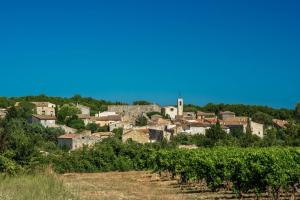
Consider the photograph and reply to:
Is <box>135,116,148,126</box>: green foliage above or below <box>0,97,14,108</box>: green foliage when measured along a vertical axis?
below

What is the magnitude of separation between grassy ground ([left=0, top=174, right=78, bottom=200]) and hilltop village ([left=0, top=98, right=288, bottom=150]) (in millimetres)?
48097

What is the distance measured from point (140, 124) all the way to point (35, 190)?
95.5m

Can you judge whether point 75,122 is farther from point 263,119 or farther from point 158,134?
point 263,119

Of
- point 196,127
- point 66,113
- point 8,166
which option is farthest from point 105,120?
point 8,166

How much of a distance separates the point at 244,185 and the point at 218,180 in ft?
9.83

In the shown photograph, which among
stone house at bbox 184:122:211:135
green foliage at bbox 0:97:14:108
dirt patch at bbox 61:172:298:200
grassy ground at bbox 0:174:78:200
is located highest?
green foliage at bbox 0:97:14:108

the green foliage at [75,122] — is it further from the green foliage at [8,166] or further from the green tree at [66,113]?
the green foliage at [8,166]

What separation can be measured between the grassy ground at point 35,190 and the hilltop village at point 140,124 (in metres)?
48.1

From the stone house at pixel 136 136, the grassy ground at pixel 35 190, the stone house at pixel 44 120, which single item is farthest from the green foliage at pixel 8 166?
the stone house at pixel 44 120

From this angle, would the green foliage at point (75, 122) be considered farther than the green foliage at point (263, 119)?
No

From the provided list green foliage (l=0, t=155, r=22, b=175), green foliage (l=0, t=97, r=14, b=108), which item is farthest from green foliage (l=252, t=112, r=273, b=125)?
green foliage (l=0, t=155, r=22, b=175)

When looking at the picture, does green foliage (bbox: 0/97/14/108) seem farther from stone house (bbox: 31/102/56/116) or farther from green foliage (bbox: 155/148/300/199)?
green foliage (bbox: 155/148/300/199)

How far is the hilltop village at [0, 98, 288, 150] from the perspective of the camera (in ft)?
242

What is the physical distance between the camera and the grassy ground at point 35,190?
11216mm
